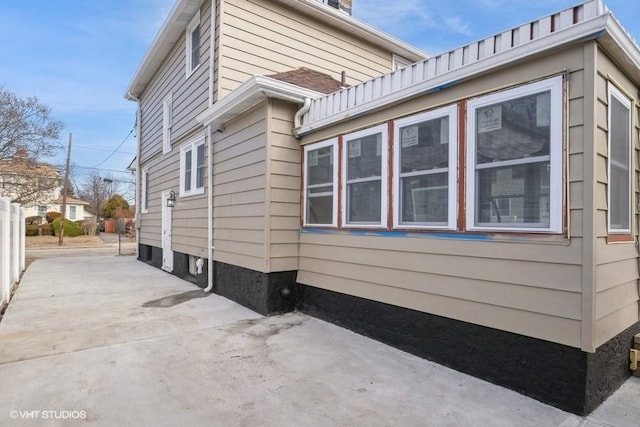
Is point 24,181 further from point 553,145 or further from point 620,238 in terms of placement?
point 620,238

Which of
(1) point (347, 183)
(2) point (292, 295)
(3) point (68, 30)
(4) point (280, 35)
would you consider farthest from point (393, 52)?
(3) point (68, 30)

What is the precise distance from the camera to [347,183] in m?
4.46

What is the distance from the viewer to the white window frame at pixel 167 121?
356 inches

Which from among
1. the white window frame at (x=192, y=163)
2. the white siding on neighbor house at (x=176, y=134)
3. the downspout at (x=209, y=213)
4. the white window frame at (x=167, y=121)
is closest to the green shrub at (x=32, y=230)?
the white siding on neighbor house at (x=176, y=134)

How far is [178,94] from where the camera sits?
8422mm

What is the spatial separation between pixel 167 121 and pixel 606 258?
9220mm

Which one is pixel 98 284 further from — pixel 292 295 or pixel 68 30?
pixel 68 30

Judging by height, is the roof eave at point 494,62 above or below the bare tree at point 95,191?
below

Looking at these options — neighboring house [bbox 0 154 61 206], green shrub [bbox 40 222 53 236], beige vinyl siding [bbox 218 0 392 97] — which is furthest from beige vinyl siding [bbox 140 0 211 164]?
green shrub [bbox 40 222 53 236]

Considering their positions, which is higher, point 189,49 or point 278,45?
point 189,49

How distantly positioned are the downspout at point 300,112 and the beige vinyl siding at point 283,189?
0.10 meters

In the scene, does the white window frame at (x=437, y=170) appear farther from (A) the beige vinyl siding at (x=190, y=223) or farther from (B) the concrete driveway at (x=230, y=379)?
(A) the beige vinyl siding at (x=190, y=223)

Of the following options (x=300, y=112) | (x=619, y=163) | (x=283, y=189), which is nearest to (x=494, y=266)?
(x=619, y=163)

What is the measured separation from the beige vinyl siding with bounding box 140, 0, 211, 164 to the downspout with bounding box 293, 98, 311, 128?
2.41m
